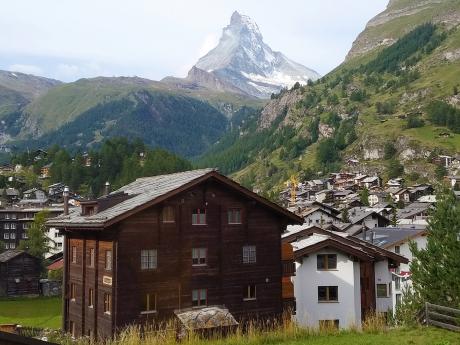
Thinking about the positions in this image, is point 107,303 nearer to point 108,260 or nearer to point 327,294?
point 108,260

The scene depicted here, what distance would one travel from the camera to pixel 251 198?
40.4m

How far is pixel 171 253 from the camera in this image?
123ft

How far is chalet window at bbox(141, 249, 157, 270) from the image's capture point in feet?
119

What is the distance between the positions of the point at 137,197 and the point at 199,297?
781 cm

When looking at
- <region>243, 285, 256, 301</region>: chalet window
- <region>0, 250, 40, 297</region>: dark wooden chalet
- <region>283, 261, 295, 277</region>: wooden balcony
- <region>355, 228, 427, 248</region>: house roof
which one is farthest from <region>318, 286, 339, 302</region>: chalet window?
<region>0, 250, 40, 297</region>: dark wooden chalet

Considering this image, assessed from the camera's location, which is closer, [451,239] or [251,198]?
[451,239]

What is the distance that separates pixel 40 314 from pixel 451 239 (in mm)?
54131

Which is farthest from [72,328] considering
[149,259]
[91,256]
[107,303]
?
[149,259]

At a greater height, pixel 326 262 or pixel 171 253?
pixel 171 253

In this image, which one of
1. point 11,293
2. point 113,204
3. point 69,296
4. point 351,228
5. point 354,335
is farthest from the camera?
point 351,228

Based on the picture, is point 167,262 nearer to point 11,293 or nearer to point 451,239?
point 451,239

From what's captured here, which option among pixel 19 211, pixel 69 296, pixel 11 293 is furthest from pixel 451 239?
pixel 19 211

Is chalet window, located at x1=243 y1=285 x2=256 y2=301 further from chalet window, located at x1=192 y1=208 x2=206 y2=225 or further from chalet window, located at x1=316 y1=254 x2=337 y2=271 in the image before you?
chalet window, located at x1=316 y1=254 x2=337 y2=271

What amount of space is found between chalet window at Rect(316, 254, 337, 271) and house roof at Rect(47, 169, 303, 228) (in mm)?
7656
